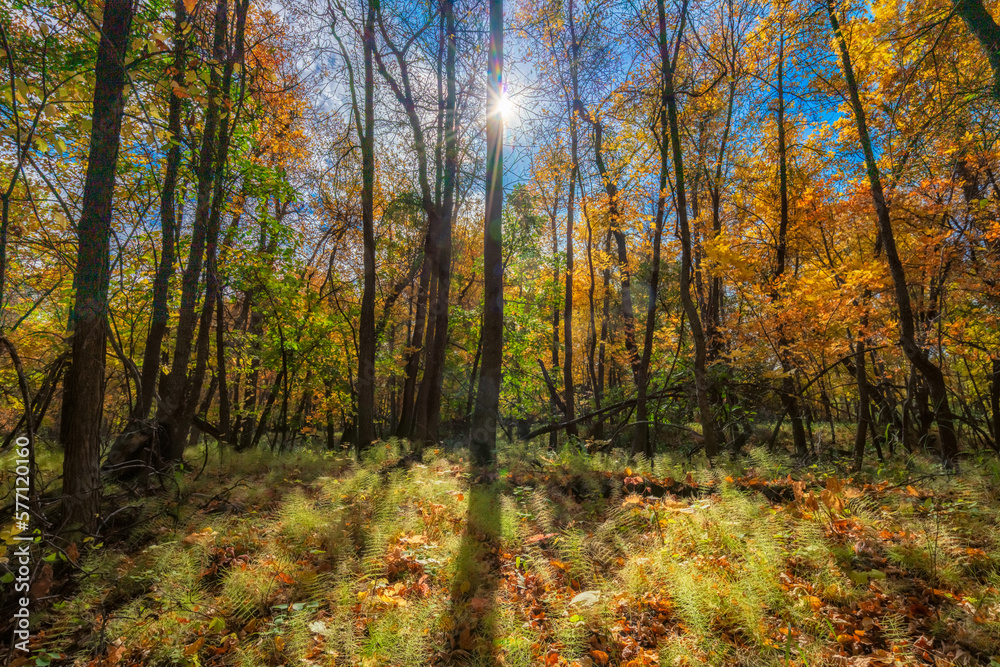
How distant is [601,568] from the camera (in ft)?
11.2

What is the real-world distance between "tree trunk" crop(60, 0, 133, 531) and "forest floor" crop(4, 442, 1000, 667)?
2.99ft

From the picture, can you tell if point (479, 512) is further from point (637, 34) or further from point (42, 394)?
point (637, 34)

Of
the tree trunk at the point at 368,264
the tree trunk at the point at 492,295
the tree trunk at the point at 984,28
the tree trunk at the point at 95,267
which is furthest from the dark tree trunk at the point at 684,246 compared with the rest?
the tree trunk at the point at 95,267

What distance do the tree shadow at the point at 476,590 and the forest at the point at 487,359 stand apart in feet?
0.08

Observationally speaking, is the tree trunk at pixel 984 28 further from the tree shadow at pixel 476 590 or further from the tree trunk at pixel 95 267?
the tree trunk at pixel 95 267

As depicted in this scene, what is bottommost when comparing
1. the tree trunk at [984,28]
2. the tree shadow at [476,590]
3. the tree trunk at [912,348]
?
the tree shadow at [476,590]

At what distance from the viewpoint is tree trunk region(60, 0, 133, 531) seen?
3.28 metres

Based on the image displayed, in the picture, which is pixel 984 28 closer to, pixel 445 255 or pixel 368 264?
pixel 445 255

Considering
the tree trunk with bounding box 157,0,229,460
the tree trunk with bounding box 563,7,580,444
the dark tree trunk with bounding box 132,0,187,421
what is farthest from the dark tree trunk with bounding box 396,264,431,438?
the dark tree trunk with bounding box 132,0,187,421

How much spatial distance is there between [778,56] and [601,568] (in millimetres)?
10661

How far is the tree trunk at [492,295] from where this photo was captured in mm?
6688

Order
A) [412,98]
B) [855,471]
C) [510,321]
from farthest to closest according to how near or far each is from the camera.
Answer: [510,321], [412,98], [855,471]

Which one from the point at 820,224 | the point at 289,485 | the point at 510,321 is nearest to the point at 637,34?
the point at 820,224

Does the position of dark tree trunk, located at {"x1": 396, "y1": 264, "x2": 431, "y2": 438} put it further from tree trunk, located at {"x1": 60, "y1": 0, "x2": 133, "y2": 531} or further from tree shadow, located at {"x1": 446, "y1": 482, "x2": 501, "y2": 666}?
tree trunk, located at {"x1": 60, "y1": 0, "x2": 133, "y2": 531}
